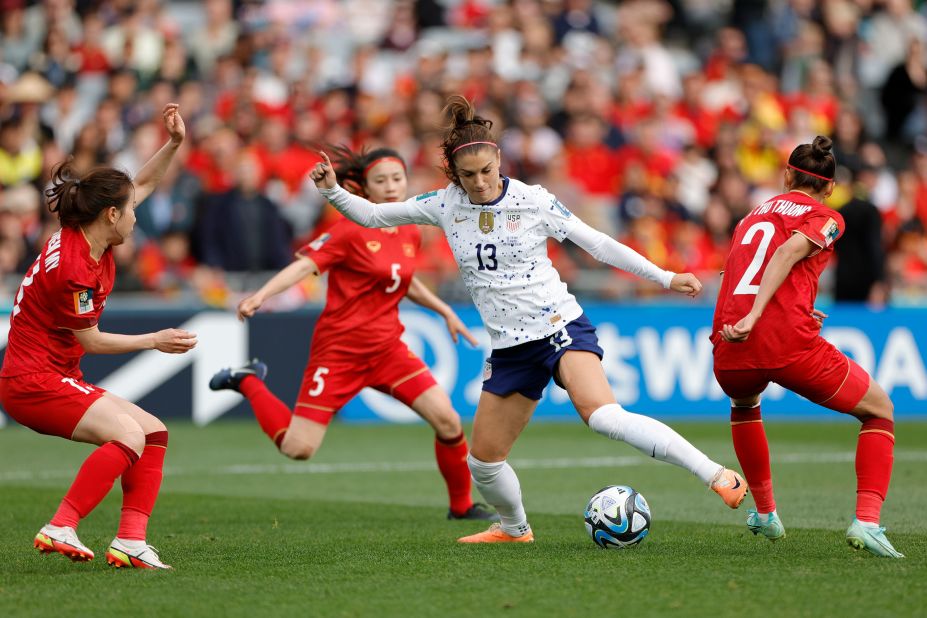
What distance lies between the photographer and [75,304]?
21.8ft

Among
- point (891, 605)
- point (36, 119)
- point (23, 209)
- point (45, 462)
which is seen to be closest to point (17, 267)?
point (23, 209)

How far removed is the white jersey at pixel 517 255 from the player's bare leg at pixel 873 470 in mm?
1400

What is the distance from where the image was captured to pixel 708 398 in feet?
51.4

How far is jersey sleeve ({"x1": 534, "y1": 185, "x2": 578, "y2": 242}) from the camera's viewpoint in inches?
291

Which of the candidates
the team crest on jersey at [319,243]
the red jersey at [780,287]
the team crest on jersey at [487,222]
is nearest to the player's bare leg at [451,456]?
the team crest on jersey at [319,243]

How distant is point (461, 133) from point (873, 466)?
2.74 m

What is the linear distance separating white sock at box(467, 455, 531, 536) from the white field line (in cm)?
398

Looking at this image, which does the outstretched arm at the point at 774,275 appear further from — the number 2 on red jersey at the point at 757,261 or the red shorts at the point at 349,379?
the red shorts at the point at 349,379

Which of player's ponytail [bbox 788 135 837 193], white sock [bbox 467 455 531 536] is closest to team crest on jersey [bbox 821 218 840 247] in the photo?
player's ponytail [bbox 788 135 837 193]

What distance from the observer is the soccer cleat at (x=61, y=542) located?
647cm

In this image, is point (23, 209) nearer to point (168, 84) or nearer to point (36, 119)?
point (36, 119)

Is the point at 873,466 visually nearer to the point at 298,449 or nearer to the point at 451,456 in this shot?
the point at 451,456

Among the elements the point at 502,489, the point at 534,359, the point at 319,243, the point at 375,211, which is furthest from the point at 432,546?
the point at 319,243

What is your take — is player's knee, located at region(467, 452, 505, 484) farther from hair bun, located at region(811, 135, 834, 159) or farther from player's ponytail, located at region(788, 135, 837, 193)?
hair bun, located at region(811, 135, 834, 159)
